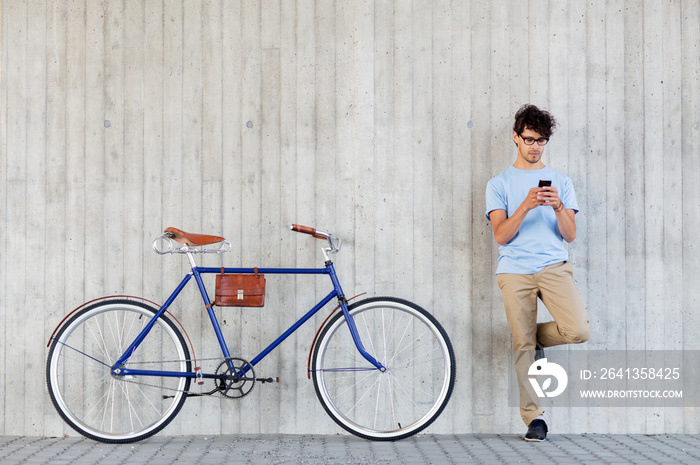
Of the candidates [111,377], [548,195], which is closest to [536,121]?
[548,195]

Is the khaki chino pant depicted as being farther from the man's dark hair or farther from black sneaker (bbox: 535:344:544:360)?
the man's dark hair

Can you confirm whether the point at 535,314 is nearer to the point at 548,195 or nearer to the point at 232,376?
the point at 548,195

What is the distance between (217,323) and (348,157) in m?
1.13

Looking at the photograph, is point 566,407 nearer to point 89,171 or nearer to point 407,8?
point 407,8

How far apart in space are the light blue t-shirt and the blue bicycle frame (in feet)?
2.66

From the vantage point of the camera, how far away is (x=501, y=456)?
3.40m

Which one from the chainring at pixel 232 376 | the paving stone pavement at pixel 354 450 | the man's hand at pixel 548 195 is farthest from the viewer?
the chainring at pixel 232 376

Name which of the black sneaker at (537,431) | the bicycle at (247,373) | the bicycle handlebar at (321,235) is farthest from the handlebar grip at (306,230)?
the black sneaker at (537,431)

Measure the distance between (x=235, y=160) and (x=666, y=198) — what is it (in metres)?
2.37

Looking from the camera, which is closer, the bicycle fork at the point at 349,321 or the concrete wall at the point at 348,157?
the bicycle fork at the point at 349,321

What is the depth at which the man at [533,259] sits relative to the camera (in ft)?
11.9

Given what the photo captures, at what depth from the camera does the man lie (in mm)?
3629

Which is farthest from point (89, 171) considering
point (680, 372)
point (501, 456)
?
point (680, 372)

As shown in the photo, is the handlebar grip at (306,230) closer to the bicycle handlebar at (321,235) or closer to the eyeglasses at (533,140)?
the bicycle handlebar at (321,235)
